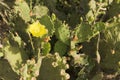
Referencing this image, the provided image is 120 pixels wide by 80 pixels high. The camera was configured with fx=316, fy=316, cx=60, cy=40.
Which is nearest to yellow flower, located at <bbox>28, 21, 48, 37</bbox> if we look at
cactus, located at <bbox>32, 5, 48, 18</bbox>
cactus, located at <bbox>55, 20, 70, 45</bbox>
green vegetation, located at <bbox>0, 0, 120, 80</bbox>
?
green vegetation, located at <bbox>0, 0, 120, 80</bbox>

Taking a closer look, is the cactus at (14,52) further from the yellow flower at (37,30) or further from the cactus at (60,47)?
the cactus at (60,47)

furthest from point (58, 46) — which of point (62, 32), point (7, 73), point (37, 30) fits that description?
point (7, 73)

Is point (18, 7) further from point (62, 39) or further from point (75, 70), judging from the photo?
point (75, 70)

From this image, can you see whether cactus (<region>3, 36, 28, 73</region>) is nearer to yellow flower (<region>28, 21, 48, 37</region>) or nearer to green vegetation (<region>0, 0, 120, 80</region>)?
green vegetation (<region>0, 0, 120, 80</region>)

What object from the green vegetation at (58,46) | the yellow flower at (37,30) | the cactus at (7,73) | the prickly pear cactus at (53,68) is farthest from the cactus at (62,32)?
the cactus at (7,73)

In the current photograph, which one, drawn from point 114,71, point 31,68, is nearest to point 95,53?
point 114,71
